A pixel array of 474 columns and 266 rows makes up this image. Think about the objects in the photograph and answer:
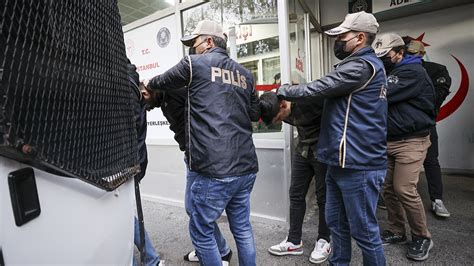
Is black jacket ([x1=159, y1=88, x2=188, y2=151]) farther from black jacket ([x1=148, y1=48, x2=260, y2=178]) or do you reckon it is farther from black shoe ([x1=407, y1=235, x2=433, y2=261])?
black shoe ([x1=407, y1=235, x2=433, y2=261])

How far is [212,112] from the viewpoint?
1.67m

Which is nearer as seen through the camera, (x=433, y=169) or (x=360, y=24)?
(x=360, y=24)

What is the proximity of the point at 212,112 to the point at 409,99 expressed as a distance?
159 cm

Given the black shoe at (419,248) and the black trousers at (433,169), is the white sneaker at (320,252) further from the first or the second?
the black trousers at (433,169)

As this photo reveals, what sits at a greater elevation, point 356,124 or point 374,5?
point 374,5

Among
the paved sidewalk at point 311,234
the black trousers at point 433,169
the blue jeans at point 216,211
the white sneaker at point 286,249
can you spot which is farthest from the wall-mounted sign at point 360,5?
the blue jeans at point 216,211

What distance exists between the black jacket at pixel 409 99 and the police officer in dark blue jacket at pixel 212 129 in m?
1.21

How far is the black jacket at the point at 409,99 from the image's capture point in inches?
88.1

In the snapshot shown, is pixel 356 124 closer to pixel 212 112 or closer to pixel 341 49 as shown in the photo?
pixel 341 49

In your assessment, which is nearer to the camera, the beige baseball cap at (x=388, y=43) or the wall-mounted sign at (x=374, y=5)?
the beige baseball cap at (x=388, y=43)

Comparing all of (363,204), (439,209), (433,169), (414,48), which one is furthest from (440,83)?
(363,204)

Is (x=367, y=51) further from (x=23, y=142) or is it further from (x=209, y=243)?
(x=23, y=142)

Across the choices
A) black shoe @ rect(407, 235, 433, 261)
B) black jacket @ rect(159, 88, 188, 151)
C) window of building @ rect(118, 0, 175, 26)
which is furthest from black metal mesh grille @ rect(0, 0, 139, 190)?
window of building @ rect(118, 0, 175, 26)

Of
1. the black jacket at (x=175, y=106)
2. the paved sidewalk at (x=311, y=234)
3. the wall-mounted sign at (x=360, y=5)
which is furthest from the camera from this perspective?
the wall-mounted sign at (x=360, y=5)
